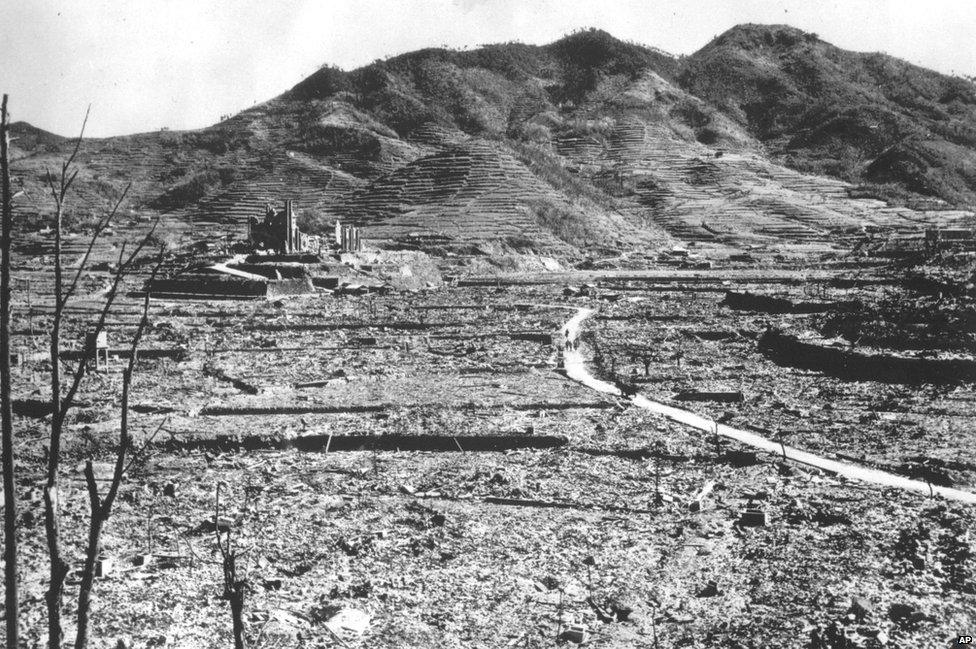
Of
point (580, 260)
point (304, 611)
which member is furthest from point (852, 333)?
point (580, 260)

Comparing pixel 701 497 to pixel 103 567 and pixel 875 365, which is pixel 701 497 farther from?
pixel 875 365

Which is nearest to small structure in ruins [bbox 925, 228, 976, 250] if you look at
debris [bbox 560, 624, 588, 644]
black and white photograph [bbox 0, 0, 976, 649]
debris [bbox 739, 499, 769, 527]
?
black and white photograph [bbox 0, 0, 976, 649]

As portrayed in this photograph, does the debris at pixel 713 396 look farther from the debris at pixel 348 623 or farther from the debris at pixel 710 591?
the debris at pixel 348 623

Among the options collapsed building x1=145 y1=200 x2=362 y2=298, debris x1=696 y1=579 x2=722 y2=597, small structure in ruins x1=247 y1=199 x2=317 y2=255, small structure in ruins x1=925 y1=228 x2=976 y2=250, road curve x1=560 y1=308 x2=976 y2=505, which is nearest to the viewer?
debris x1=696 y1=579 x2=722 y2=597

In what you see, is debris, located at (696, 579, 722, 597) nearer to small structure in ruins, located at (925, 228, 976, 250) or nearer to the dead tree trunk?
the dead tree trunk

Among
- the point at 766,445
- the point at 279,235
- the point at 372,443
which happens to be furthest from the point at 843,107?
the point at 372,443

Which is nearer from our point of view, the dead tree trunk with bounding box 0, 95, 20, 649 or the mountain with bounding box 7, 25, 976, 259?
the dead tree trunk with bounding box 0, 95, 20, 649

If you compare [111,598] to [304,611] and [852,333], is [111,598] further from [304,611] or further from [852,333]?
[852,333]
